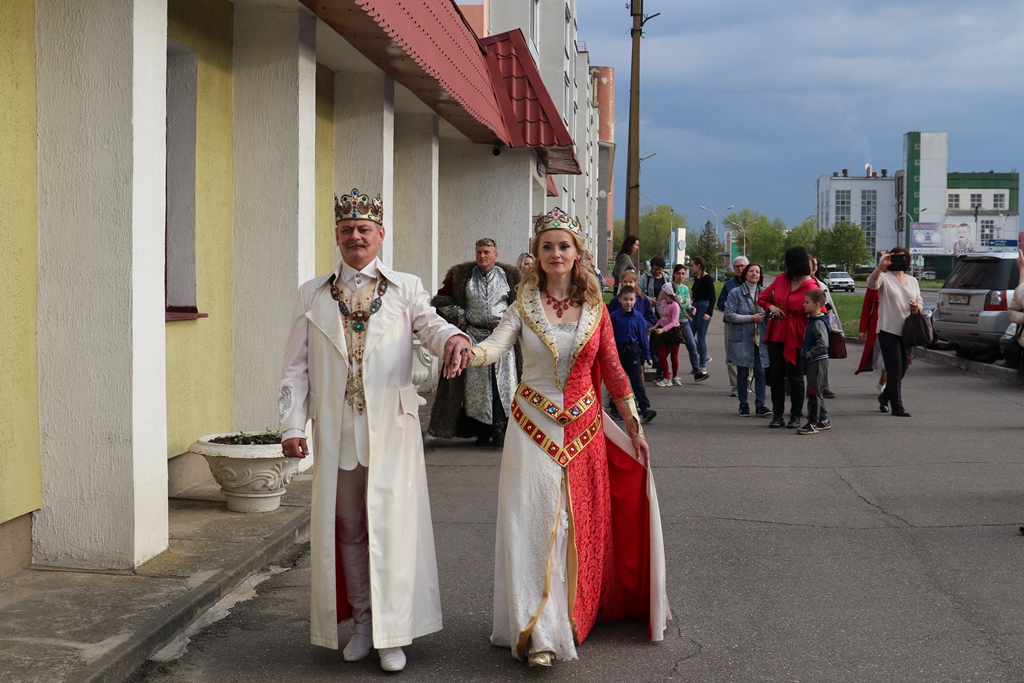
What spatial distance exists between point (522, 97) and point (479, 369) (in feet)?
24.2

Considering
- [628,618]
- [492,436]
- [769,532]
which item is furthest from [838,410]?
[628,618]

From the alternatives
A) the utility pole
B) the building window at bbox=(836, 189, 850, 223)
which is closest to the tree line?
the building window at bbox=(836, 189, 850, 223)

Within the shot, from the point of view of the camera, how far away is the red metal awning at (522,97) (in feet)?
56.8

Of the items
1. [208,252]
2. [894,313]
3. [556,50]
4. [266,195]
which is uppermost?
[556,50]

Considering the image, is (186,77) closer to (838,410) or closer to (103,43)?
(103,43)

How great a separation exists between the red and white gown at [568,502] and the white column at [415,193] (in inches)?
394

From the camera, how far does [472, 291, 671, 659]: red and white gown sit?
508cm

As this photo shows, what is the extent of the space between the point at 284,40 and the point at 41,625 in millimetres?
5346

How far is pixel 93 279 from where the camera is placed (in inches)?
247

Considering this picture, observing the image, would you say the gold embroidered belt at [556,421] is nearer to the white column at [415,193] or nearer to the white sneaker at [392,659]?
the white sneaker at [392,659]

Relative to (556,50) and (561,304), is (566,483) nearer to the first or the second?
(561,304)

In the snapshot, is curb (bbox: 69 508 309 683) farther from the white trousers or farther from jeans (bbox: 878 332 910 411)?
jeans (bbox: 878 332 910 411)

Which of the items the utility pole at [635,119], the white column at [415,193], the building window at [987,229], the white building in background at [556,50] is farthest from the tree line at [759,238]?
the white column at [415,193]

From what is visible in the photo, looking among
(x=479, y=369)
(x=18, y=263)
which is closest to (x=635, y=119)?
(x=479, y=369)
